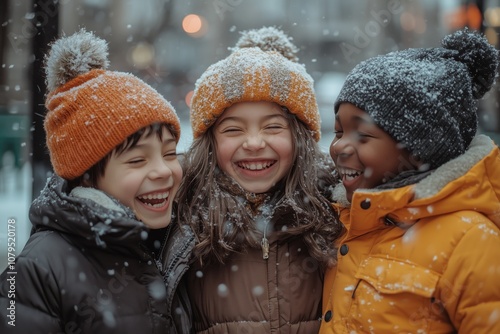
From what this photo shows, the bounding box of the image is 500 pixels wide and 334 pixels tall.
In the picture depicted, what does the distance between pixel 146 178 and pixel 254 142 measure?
0.63 m

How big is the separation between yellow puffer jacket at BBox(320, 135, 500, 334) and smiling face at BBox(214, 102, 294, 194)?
0.58m

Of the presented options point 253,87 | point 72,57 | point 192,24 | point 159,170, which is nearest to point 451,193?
point 253,87

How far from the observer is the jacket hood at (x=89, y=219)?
2.55 meters

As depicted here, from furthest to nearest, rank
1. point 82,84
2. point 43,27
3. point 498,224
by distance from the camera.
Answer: point 43,27 < point 82,84 < point 498,224

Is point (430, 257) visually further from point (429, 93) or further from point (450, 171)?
point (429, 93)

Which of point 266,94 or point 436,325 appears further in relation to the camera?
point 266,94

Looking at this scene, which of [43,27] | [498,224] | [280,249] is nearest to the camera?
[498,224]

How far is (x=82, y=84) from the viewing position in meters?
2.85

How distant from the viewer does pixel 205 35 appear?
2592cm

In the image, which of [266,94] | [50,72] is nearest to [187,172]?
[266,94]

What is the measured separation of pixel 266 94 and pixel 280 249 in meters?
0.83

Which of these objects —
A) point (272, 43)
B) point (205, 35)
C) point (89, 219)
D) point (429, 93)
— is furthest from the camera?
point (205, 35)

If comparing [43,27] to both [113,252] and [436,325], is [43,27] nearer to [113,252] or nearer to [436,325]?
[113,252]

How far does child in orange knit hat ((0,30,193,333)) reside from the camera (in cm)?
246
